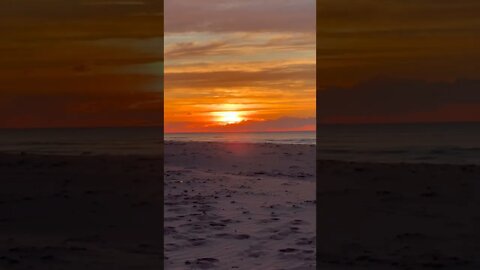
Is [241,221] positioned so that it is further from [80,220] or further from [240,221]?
[80,220]

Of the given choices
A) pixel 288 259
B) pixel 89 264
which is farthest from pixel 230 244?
pixel 89 264

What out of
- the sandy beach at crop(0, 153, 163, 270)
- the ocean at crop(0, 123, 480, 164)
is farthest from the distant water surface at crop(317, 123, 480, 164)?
A: the sandy beach at crop(0, 153, 163, 270)

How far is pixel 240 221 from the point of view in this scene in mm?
8570

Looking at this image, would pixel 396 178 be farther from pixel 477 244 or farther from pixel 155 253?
pixel 155 253

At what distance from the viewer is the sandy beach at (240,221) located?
6391 millimetres

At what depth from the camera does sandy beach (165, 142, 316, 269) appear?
6391 millimetres

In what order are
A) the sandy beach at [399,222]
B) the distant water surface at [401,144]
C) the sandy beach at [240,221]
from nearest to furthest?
1. the sandy beach at [240,221]
2. the sandy beach at [399,222]
3. the distant water surface at [401,144]

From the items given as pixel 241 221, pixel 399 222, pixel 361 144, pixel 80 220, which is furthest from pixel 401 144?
pixel 80 220

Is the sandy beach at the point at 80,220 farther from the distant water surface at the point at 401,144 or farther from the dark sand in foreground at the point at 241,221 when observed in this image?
the distant water surface at the point at 401,144

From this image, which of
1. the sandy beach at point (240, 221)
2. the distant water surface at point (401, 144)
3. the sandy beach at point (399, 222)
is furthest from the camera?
the distant water surface at point (401, 144)

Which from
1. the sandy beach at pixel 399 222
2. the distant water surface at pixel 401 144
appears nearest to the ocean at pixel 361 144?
the distant water surface at pixel 401 144

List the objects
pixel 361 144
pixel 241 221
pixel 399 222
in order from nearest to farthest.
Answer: pixel 399 222 → pixel 241 221 → pixel 361 144

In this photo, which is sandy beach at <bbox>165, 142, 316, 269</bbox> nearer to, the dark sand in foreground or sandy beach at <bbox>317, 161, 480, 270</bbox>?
the dark sand in foreground

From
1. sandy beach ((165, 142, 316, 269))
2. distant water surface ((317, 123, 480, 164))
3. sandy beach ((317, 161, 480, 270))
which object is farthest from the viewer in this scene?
distant water surface ((317, 123, 480, 164))
